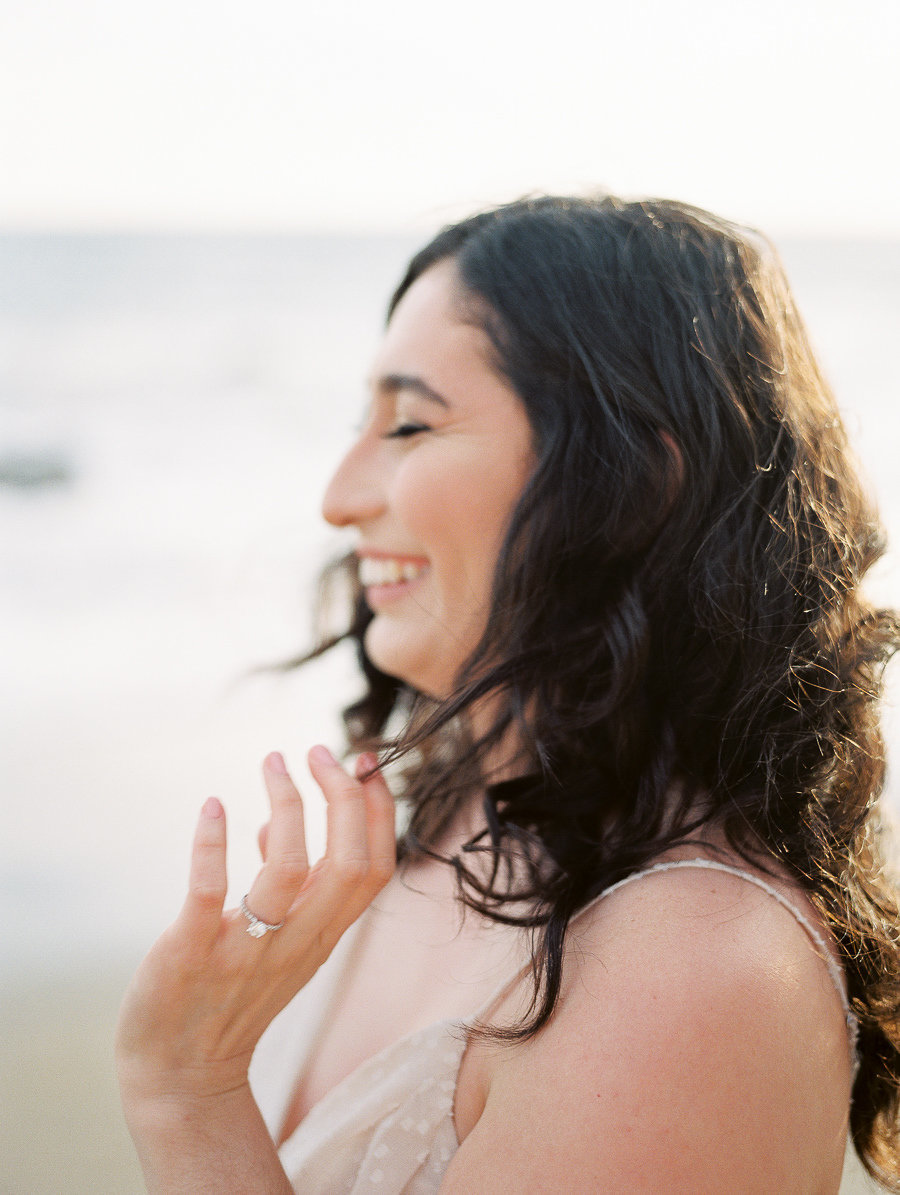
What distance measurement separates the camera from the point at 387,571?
162 cm

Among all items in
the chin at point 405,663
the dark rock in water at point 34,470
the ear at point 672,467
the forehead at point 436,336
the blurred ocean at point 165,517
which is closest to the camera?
the ear at point 672,467

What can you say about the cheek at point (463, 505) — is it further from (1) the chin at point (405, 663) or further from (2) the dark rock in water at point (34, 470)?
(2) the dark rock in water at point (34, 470)

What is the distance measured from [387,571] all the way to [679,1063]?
90cm

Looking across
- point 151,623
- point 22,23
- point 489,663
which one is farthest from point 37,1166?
point 22,23

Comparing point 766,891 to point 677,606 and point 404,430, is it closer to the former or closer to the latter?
point 677,606

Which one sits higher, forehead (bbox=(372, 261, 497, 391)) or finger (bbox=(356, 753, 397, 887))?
forehead (bbox=(372, 261, 497, 391))

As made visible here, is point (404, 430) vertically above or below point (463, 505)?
above

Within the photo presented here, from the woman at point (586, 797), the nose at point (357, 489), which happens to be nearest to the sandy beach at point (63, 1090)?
the woman at point (586, 797)

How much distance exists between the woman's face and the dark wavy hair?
0.15 feet

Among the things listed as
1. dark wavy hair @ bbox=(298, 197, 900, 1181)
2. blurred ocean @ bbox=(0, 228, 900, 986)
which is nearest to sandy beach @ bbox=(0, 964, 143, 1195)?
blurred ocean @ bbox=(0, 228, 900, 986)

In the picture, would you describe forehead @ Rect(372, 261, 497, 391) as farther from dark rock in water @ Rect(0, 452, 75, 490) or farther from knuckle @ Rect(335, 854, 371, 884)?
dark rock in water @ Rect(0, 452, 75, 490)

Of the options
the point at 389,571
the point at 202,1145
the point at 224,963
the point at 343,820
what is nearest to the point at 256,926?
the point at 224,963

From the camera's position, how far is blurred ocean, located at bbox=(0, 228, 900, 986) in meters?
4.15

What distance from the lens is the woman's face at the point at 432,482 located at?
147cm
